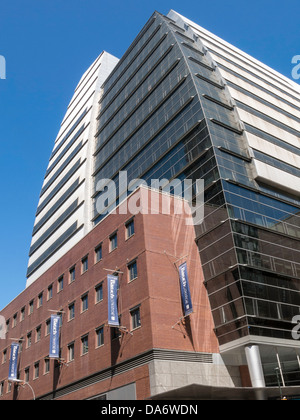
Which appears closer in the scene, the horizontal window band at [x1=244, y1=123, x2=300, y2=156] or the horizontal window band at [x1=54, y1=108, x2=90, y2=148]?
the horizontal window band at [x1=244, y1=123, x2=300, y2=156]

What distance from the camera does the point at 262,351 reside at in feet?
101

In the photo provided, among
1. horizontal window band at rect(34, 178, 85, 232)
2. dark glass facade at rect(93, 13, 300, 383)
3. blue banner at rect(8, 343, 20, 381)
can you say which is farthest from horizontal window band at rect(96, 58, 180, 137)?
blue banner at rect(8, 343, 20, 381)

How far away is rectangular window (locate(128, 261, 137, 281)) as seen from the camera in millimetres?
32625

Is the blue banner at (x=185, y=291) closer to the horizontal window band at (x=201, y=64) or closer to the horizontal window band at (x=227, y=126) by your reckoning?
the horizontal window band at (x=227, y=126)

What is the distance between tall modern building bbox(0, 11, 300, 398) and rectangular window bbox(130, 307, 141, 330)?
213cm

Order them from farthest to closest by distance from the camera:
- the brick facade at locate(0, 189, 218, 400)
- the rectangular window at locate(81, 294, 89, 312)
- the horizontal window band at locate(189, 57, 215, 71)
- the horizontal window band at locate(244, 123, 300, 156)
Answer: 1. the horizontal window band at locate(189, 57, 215, 71)
2. the horizontal window band at locate(244, 123, 300, 156)
3. the rectangular window at locate(81, 294, 89, 312)
4. the brick facade at locate(0, 189, 218, 400)

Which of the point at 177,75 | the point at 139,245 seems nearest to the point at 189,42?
the point at 177,75

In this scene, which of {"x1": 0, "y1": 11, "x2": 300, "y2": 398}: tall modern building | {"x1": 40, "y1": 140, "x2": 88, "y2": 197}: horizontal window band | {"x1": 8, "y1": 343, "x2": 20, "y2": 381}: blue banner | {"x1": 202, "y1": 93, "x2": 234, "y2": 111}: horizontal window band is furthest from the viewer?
{"x1": 40, "y1": 140, "x2": 88, "y2": 197}: horizontal window band

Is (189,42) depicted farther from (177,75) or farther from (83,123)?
(83,123)

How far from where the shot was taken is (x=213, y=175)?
37.2 m

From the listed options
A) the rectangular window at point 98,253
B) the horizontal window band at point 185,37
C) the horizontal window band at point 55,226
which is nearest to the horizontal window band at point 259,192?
the rectangular window at point 98,253

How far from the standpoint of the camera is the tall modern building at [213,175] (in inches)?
1208

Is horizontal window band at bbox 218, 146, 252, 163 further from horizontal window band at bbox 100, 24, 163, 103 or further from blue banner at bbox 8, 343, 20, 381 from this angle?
blue banner at bbox 8, 343, 20, 381

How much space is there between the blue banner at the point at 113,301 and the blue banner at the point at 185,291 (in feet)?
18.3
